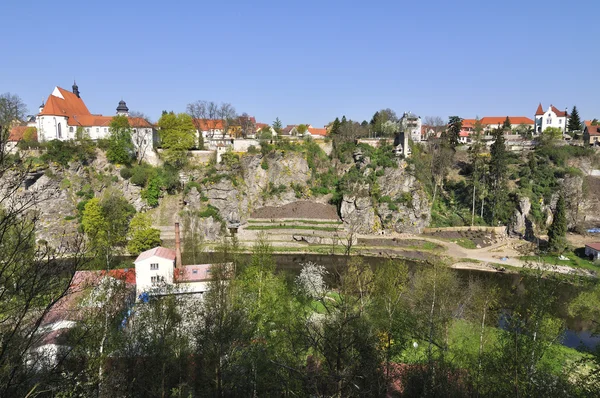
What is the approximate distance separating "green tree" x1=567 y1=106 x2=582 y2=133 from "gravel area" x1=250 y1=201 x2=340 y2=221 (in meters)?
48.8

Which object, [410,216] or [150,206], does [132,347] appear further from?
[410,216]

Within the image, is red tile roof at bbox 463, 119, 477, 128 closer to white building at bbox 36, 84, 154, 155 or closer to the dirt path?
the dirt path

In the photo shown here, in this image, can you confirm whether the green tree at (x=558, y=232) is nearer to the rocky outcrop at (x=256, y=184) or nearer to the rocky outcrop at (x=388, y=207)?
the rocky outcrop at (x=388, y=207)

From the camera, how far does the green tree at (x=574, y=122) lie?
66125 mm

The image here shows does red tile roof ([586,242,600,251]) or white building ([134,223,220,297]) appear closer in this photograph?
white building ([134,223,220,297])

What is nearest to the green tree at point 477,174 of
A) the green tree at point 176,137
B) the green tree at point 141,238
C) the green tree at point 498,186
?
the green tree at point 498,186

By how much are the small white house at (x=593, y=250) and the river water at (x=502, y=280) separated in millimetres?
9333

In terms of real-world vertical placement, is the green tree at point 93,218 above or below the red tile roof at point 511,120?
below

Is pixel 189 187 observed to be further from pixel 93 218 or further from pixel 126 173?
pixel 93 218

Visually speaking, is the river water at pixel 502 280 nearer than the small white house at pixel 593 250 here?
Yes

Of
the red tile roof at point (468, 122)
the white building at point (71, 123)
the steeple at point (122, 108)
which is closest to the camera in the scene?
the white building at point (71, 123)

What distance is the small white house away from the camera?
3692 cm

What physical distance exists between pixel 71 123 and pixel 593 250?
62.6 m

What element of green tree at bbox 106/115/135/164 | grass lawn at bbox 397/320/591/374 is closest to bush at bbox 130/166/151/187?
green tree at bbox 106/115/135/164
